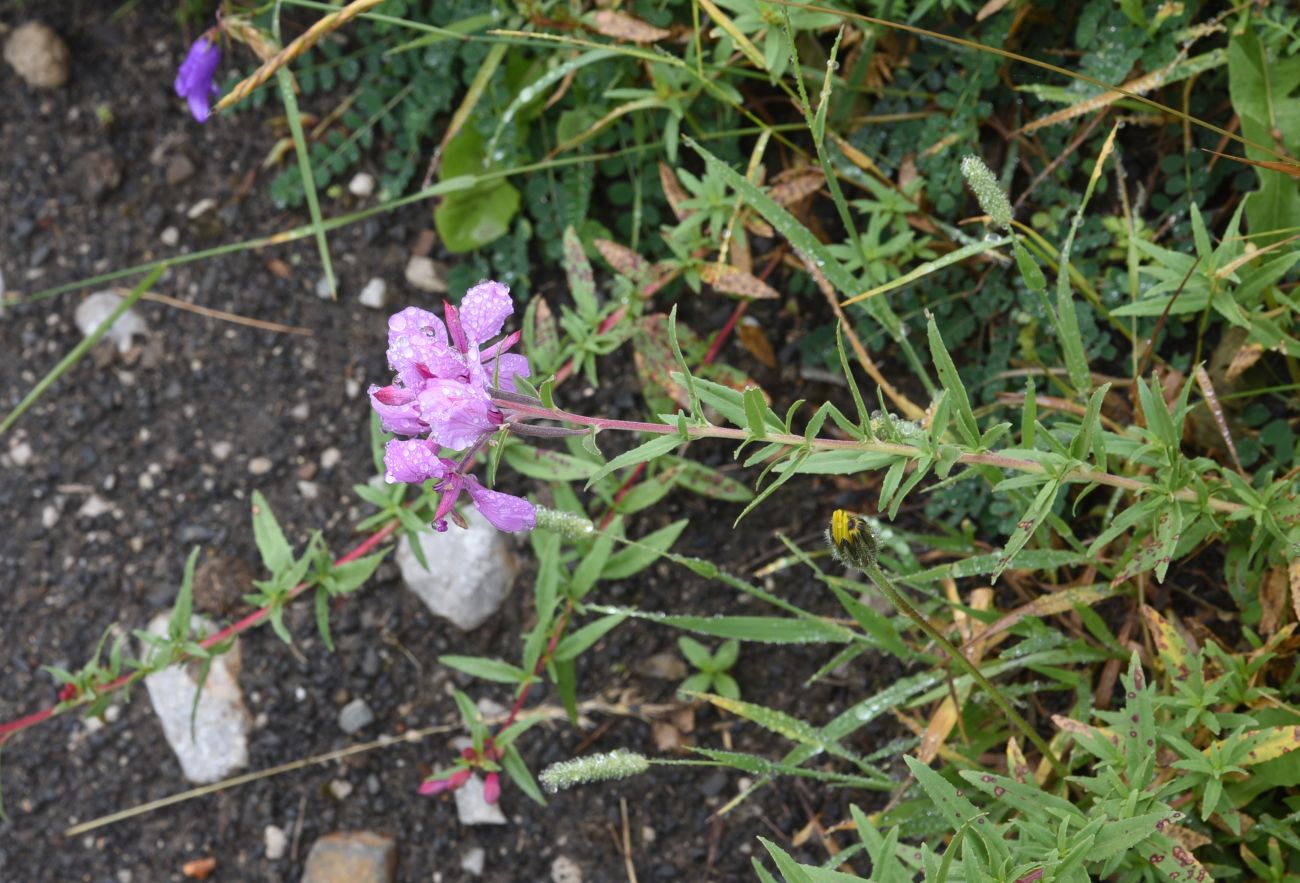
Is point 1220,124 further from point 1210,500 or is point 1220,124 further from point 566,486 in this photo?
point 566,486

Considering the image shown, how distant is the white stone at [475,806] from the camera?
2533mm

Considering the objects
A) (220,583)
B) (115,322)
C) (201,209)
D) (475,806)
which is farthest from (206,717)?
(201,209)

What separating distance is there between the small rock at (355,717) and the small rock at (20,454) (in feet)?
3.48

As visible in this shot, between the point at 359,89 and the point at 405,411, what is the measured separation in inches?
69.6

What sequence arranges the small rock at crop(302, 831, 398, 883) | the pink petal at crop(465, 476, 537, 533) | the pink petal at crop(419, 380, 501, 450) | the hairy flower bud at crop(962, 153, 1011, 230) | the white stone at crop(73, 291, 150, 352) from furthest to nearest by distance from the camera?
1. the white stone at crop(73, 291, 150, 352)
2. the small rock at crop(302, 831, 398, 883)
3. the hairy flower bud at crop(962, 153, 1011, 230)
4. the pink petal at crop(465, 476, 537, 533)
5. the pink petal at crop(419, 380, 501, 450)

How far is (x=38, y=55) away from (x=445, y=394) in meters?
2.35

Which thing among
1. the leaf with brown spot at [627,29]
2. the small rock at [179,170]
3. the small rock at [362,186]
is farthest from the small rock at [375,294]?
the leaf with brown spot at [627,29]

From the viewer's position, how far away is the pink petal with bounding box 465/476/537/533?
1.55 meters

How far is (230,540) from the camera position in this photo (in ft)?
9.24

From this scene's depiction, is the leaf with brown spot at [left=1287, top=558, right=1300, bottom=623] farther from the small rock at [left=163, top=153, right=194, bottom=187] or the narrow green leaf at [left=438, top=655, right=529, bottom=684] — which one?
the small rock at [left=163, top=153, right=194, bottom=187]

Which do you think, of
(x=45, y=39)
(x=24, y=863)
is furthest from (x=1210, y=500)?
(x=45, y=39)

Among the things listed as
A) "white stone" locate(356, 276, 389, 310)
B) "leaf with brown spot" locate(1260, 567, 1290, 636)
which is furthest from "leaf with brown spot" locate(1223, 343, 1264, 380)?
"white stone" locate(356, 276, 389, 310)

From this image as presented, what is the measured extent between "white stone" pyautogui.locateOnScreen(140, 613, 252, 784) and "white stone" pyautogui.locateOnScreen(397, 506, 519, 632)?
49cm

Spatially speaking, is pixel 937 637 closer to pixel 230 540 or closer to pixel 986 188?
pixel 986 188
